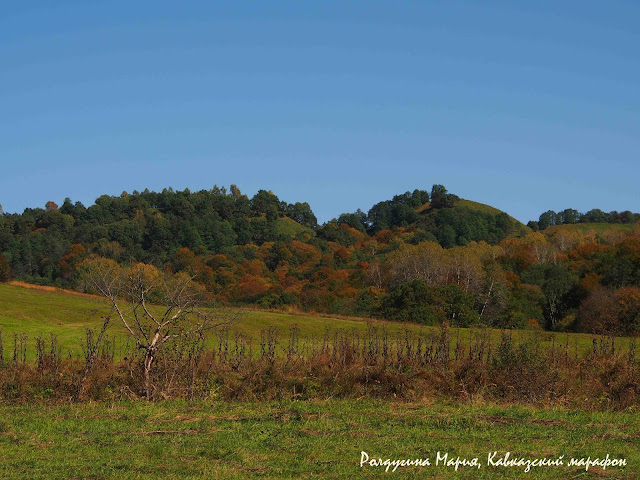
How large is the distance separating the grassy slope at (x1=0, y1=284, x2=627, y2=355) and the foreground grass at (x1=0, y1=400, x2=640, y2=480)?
14.1m

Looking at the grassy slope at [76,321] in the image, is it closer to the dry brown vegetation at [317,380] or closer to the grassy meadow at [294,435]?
the dry brown vegetation at [317,380]

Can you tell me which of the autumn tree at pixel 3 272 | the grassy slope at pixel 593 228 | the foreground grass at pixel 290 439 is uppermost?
the grassy slope at pixel 593 228

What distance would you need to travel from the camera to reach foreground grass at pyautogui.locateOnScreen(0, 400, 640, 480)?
816 centimetres

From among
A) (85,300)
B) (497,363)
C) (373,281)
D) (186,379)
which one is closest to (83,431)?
(186,379)

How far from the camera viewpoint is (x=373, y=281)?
87812 mm

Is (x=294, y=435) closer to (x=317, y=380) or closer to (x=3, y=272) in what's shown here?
(x=317, y=380)

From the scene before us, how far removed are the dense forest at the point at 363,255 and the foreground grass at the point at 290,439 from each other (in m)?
10.3

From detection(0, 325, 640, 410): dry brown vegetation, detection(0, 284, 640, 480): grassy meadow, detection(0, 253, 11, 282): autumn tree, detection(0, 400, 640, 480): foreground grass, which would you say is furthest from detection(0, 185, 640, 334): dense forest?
detection(0, 400, 640, 480): foreground grass

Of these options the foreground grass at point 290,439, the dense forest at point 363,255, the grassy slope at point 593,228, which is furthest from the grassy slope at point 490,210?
the foreground grass at point 290,439

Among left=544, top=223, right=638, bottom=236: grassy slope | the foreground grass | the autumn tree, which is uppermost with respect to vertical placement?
left=544, top=223, right=638, bottom=236: grassy slope

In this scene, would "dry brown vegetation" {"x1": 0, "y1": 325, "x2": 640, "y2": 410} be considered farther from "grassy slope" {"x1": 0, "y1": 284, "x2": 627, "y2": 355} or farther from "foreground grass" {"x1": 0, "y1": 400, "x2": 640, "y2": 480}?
"grassy slope" {"x1": 0, "y1": 284, "x2": 627, "y2": 355}

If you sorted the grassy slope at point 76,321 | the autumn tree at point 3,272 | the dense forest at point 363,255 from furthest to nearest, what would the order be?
the dense forest at point 363,255 → the autumn tree at point 3,272 → the grassy slope at point 76,321

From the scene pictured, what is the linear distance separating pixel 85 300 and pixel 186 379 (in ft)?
92.2

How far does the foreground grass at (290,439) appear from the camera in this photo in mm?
8156
